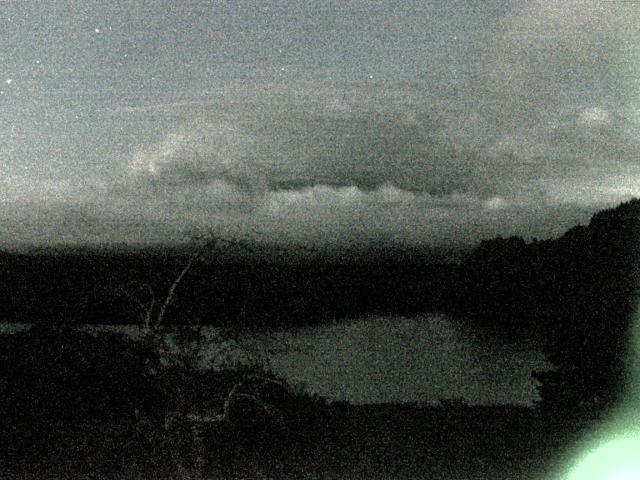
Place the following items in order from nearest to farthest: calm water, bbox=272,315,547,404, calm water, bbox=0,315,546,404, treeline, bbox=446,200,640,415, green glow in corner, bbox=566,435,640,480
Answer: green glow in corner, bbox=566,435,640,480 < treeline, bbox=446,200,640,415 < calm water, bbox=0,315,546,404 < calm water, bbox=272,315,547,404

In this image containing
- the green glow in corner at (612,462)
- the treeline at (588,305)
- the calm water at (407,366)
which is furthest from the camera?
the calm water at (407,366)

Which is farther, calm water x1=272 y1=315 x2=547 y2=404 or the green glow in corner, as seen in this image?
calm water x1=272 y1=315 x2=547 y2=404

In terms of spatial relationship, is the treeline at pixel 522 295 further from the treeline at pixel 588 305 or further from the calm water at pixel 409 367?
the calm water at pixel 409 367

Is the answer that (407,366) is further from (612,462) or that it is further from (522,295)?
(612,462)

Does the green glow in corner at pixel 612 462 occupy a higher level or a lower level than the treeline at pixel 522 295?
lower

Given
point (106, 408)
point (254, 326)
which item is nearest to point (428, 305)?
point (106, 408)

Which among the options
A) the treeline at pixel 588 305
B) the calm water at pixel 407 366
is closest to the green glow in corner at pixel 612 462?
the treeline at pixel 588 305

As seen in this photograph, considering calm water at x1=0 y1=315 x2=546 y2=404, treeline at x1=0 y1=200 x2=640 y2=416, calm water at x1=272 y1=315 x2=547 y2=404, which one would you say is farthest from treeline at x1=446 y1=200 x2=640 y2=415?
calm water at x1=272 y1=315 x2=547 y2=404

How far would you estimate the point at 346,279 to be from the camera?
1063 inches

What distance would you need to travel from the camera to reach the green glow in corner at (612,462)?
7.96 metres

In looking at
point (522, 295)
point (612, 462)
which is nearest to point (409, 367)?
point (522, 295)

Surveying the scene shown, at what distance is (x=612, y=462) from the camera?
8.77 m

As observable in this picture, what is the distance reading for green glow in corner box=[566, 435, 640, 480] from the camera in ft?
26.1

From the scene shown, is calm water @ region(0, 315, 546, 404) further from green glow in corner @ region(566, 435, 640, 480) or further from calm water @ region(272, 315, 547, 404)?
green glow in corner @ region(566, 435, 640, 480)
